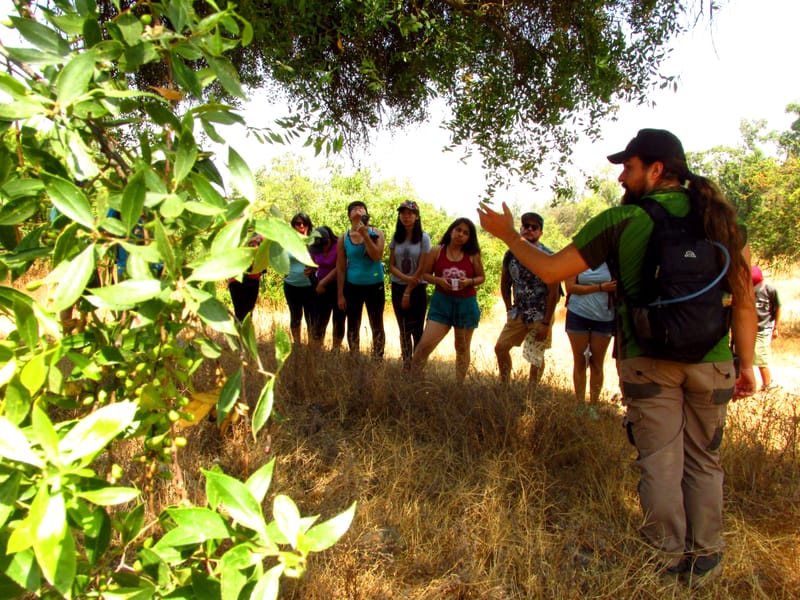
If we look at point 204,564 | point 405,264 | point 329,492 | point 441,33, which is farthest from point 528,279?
point 204,564

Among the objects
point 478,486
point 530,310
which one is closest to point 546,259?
point 478,486

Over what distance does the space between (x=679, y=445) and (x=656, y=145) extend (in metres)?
1.39

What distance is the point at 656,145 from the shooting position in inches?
103

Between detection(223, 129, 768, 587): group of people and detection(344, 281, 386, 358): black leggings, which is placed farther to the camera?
detection(344, 281, 386, 358): black leggings

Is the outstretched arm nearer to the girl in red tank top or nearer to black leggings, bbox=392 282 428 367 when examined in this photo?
the girl in red tank top

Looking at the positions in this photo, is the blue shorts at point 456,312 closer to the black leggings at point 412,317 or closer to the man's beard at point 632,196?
the black leggings at point 412,317

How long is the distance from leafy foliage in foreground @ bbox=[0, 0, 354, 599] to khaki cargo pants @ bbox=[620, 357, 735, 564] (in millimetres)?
2095

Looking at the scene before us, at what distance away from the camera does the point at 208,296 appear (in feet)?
2.72

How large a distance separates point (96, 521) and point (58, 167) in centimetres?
59

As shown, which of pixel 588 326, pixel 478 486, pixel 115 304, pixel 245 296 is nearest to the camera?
pixel 115 304

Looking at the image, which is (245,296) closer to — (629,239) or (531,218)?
(531,218)

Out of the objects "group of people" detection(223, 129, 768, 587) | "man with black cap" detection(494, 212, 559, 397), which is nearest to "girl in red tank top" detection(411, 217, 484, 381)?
"man with black cap" detection(494, 212, 559, 397)

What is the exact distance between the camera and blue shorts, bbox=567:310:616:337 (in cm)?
501

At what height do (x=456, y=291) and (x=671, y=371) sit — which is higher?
(x=456, y=291)
